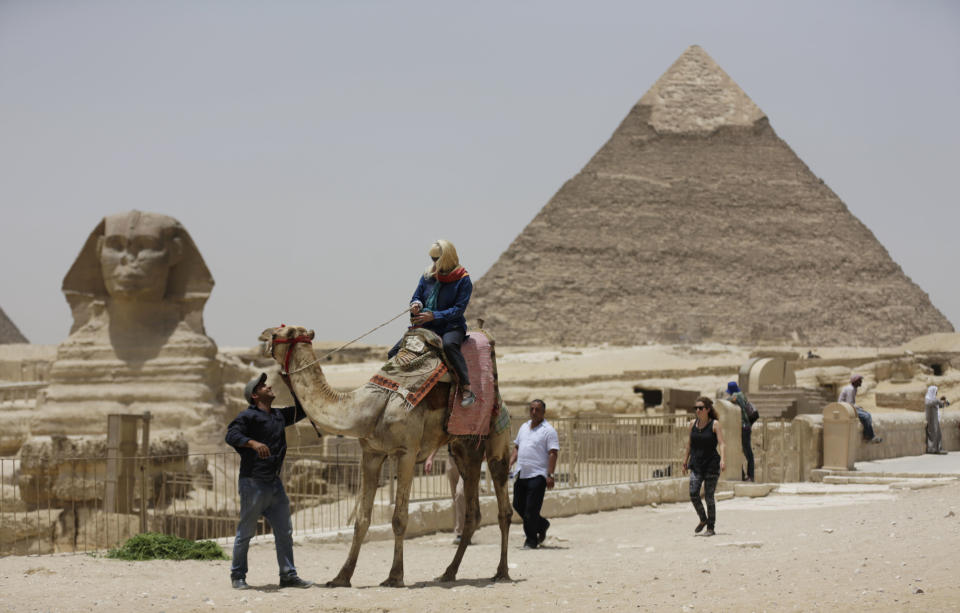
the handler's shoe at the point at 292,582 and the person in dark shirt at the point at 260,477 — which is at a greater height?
the person in dark shirt at the point at 260,477

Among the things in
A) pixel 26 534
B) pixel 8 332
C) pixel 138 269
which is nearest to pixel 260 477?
pixel 26 534

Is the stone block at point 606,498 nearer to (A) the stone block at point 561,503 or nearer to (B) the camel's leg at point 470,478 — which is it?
(A) the stone block at point 561,503

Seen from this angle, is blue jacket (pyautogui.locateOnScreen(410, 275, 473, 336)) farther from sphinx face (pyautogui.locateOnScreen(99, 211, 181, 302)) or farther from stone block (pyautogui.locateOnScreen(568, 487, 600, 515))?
sphinx face (pyautogui.locateOnScreen(99, 211, 181, 302))

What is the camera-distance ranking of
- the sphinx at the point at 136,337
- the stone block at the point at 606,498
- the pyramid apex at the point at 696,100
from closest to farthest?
the stone block at the point at 606,498 → the sphinx at the point at 136,337 → the pyramid apex at the point at 696,100

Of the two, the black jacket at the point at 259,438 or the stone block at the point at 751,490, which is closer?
the black jacket at the point at 259,438

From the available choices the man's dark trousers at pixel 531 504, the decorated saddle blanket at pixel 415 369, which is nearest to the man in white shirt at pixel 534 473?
the man's dark trousers at pixel 531 504

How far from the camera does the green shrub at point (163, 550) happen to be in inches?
261

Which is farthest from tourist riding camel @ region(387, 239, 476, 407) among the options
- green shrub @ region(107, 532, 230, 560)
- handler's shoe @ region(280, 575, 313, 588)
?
green shrub @ region(107, 532, 230, 560)

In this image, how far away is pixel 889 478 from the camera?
10438 millimetres

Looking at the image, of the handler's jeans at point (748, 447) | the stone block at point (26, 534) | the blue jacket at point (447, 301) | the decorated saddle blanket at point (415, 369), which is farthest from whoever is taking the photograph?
the handler's jeans at point (748, 447)

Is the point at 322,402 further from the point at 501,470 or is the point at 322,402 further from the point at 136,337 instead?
the point at 136,337

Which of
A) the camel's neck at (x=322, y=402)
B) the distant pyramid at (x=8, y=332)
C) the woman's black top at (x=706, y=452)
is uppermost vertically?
the distant pyramid at (x=8, y=332)

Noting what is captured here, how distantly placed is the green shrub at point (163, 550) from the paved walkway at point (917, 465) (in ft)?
19.4

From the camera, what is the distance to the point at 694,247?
168 meters
